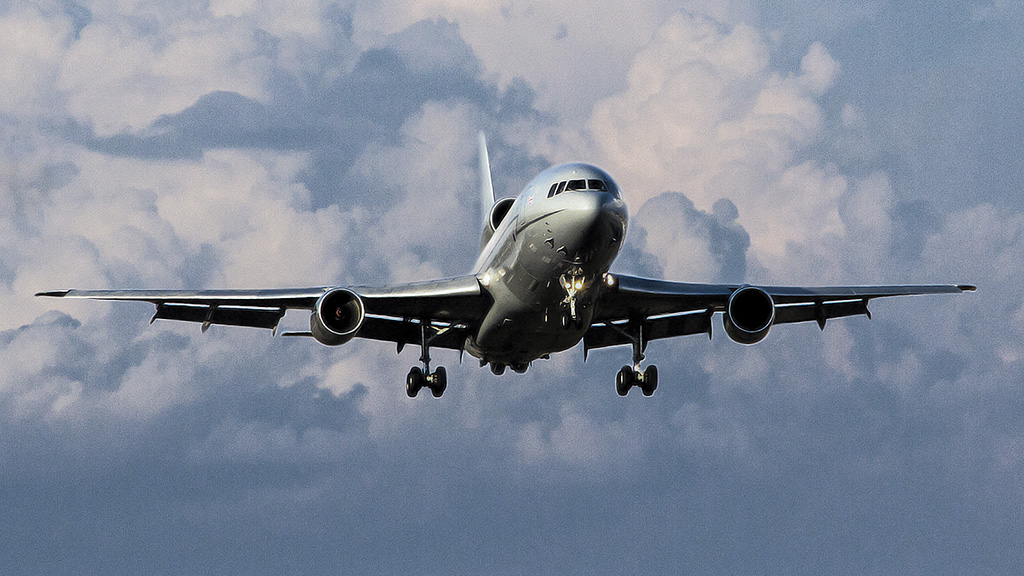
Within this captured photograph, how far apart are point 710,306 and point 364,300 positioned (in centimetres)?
1227

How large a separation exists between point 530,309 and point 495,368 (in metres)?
7.91

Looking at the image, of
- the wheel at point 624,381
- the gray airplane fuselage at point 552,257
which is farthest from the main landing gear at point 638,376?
the gray airplane fuselage at point 552,257

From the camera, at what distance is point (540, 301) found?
38.0m

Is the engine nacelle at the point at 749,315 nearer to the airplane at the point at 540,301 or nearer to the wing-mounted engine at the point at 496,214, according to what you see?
the airplane at the point at 540,301

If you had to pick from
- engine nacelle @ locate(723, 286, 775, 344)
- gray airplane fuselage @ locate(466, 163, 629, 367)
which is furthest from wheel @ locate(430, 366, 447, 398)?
engine nacelle @ locate(723, 286, 775, 344)

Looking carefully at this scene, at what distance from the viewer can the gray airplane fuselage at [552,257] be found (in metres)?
34.9

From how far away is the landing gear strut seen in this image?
4359 cm

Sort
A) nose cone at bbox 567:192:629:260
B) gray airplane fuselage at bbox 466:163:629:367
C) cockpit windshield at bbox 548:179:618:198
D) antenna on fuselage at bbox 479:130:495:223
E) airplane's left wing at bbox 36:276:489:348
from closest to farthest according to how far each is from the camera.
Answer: nose cone at bbox 567:192:629:260
gray airplane fuselage at bbox 466:163:629:367
cockpit windshield at bbox 548:179:618:198
airplane's left wing at bbox 36:276:489:348
antenna on fuselage at bbox 479:130:495:223

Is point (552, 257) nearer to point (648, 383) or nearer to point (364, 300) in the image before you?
point (364, 300)

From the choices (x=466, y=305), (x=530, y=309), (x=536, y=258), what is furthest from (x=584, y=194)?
(x=466, y=305)

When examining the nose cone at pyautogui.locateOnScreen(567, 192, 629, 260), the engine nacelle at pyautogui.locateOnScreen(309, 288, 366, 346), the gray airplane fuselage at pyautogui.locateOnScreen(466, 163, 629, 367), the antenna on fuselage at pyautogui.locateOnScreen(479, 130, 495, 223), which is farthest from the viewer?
the antenna on fuselage at pyautogui.locateOnScreen(479, 130, 495, 223)

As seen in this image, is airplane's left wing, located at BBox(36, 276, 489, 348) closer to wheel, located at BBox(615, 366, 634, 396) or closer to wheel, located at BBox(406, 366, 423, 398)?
wheel, located at BBox(406, 366, 423, 398)

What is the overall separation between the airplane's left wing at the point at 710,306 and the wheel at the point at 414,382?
6497 millimetres

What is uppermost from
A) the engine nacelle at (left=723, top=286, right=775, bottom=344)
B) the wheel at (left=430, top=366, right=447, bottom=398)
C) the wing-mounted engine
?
the wing-mounted engine
